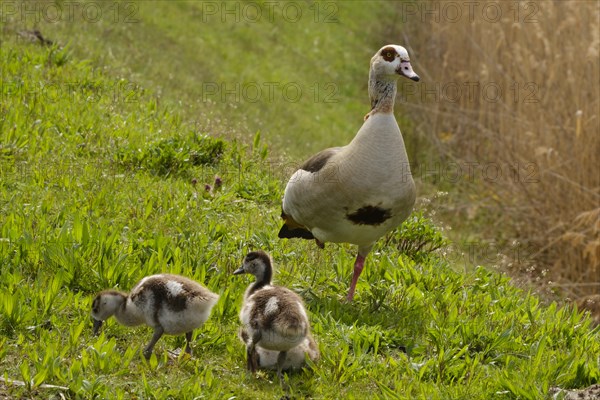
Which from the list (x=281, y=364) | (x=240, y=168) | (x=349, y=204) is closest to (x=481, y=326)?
(x=349, y=204)

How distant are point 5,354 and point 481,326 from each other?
12.2 feet

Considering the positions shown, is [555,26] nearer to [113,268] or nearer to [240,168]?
[240,168]

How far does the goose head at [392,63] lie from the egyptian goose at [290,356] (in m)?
2.60

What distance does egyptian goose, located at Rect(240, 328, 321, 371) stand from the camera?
612cm

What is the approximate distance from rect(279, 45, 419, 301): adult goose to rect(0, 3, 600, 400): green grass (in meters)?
0.57

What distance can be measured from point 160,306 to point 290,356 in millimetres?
984

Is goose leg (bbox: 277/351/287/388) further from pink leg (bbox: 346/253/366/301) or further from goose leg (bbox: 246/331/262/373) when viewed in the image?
pink leg (bbox: 346/253/366/301)

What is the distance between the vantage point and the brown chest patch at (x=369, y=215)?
7.26 m

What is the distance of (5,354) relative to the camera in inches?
229

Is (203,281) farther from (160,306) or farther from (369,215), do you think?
(369,215)

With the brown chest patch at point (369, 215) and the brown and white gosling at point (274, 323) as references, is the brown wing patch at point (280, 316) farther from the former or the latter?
the brown chest patch at point (369, 215)

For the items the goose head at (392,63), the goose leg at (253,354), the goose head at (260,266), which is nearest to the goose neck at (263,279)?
the goose head at (260,266)

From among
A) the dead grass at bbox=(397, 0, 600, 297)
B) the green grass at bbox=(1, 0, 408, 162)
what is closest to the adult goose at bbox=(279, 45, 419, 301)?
the dead grass at bbox=(397, 0, 600, 297)

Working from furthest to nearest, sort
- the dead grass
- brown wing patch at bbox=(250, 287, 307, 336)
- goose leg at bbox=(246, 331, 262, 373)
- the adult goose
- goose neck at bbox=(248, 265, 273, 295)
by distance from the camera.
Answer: the dead grass
the adult goose
goose neck at bbox=(248, 265, 273, 295)
goose leg at bbox=(246, 331, 262, 373)
brown wing patch at bbox=(250, 287, 307, 336)
